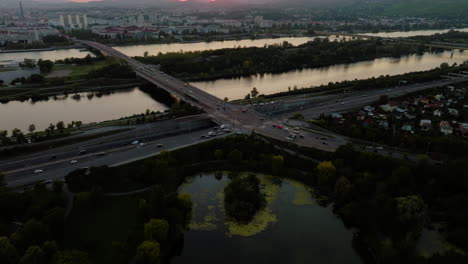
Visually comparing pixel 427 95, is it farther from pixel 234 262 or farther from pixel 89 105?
pixel 89 105

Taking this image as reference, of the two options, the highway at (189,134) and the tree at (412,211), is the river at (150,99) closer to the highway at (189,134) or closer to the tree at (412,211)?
the highway at (189,134)

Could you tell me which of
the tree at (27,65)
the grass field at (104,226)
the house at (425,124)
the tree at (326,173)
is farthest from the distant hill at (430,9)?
the grass field at (104,226)

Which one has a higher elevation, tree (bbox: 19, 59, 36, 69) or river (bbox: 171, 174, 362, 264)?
tree (bbox: 19, 59, 36, 69)

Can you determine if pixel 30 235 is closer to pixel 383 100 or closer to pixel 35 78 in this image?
pixel 383 100

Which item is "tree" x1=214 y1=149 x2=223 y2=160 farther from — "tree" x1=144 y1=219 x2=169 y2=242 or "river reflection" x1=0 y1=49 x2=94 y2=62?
"river reflection" x1=0 y1=49 x2=94 y2=62

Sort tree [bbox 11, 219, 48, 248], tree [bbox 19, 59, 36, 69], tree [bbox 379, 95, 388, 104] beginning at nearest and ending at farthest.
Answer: tree [bbox 11, 219, 48, 248], tree [bbox 379, 95, 388, 104], tree [bbox 19, 59, 36, 69]

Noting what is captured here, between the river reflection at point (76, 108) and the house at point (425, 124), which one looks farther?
the river reflection at point (76, 108)

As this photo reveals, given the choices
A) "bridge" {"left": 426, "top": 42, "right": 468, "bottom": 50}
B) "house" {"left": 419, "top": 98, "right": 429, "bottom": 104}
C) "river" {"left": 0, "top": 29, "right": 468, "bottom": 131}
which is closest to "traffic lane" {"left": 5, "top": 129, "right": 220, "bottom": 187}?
"river" {"left": 0, "top": 29, "right": 468, "bottom": 131}

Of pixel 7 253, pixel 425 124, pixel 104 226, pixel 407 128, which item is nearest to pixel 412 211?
pixel 407 128
